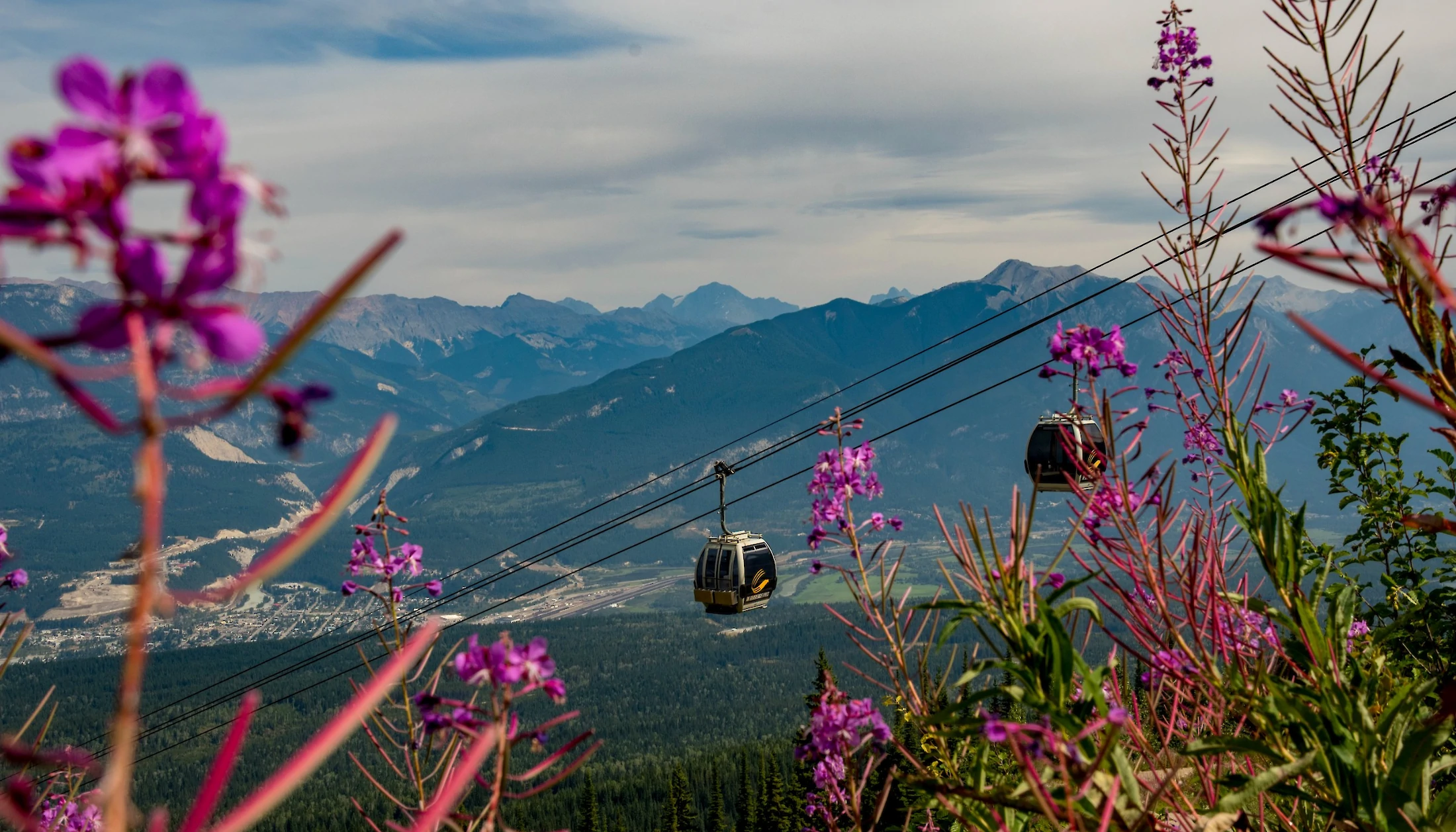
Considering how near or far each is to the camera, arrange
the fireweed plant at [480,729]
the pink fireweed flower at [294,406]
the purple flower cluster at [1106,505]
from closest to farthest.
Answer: the pink fireweed flower at [294,406] < the fireweed plant at [480,729] < the purple flower cluster at [1106,505]

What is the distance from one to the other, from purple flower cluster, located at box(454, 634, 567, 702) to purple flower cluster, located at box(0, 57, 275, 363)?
4.99 ft

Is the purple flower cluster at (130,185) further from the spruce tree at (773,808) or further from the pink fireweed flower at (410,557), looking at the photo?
the spruce tree at (773,808)


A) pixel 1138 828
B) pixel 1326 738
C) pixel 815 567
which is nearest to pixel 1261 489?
pixel 1326 738

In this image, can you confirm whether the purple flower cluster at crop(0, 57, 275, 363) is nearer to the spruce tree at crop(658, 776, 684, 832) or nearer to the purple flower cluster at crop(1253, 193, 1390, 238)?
the purple flower cluster at crop(1253, 193, 1390, 238)

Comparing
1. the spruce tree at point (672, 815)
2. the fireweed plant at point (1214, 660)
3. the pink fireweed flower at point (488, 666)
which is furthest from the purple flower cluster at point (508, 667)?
the spruce tree at point (672, 815)

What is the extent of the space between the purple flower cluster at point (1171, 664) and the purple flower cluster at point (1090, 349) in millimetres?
1054

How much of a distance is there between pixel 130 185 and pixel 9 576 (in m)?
2.60

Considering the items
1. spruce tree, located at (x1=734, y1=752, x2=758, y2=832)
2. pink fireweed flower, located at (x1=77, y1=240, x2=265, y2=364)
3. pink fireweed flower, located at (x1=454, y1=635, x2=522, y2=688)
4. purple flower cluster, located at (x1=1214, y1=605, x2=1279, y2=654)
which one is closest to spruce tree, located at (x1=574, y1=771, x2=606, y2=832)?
spruce tree, located at (x1=734, y1=752, x2=758, y2=832)

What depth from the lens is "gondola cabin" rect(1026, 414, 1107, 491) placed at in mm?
3018

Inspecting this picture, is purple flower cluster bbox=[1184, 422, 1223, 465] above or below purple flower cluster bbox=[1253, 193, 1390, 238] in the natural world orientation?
below

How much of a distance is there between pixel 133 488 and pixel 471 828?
2131mm

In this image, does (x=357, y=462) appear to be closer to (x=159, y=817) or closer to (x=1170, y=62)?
(x=159, y=817)

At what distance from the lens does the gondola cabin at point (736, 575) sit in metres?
14.2

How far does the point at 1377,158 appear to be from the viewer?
302cm
